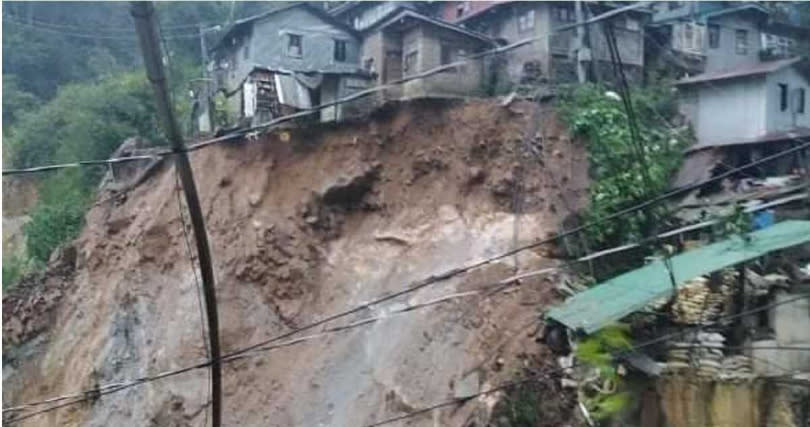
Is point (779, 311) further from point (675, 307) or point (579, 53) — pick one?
point (579, 53)

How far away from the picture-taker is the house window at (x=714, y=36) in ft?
75.1

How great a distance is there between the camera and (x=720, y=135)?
17938 millimetres

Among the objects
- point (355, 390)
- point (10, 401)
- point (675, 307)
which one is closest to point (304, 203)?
point (355, 390)

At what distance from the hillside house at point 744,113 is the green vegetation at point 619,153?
444mm

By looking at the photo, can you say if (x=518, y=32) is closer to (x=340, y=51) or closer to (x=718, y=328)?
(x=340, y=51)

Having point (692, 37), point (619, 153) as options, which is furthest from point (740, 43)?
point (619, 153)

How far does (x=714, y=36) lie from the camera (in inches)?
903

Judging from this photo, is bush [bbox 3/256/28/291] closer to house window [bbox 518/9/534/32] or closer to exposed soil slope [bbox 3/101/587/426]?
exposed soil slope [bbox 3/101/587/426]

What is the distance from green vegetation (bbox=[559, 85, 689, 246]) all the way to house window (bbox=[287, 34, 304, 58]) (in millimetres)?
8927

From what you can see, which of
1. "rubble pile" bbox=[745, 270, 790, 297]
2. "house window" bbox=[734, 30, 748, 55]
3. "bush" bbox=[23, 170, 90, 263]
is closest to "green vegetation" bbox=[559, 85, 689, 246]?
"rubble pile" bbox=[745, 270, 790, 297]

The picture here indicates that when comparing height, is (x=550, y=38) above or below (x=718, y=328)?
above

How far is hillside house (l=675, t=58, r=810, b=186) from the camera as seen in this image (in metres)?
16.6

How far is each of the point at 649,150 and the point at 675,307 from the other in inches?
231

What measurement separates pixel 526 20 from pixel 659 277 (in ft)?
39.8
